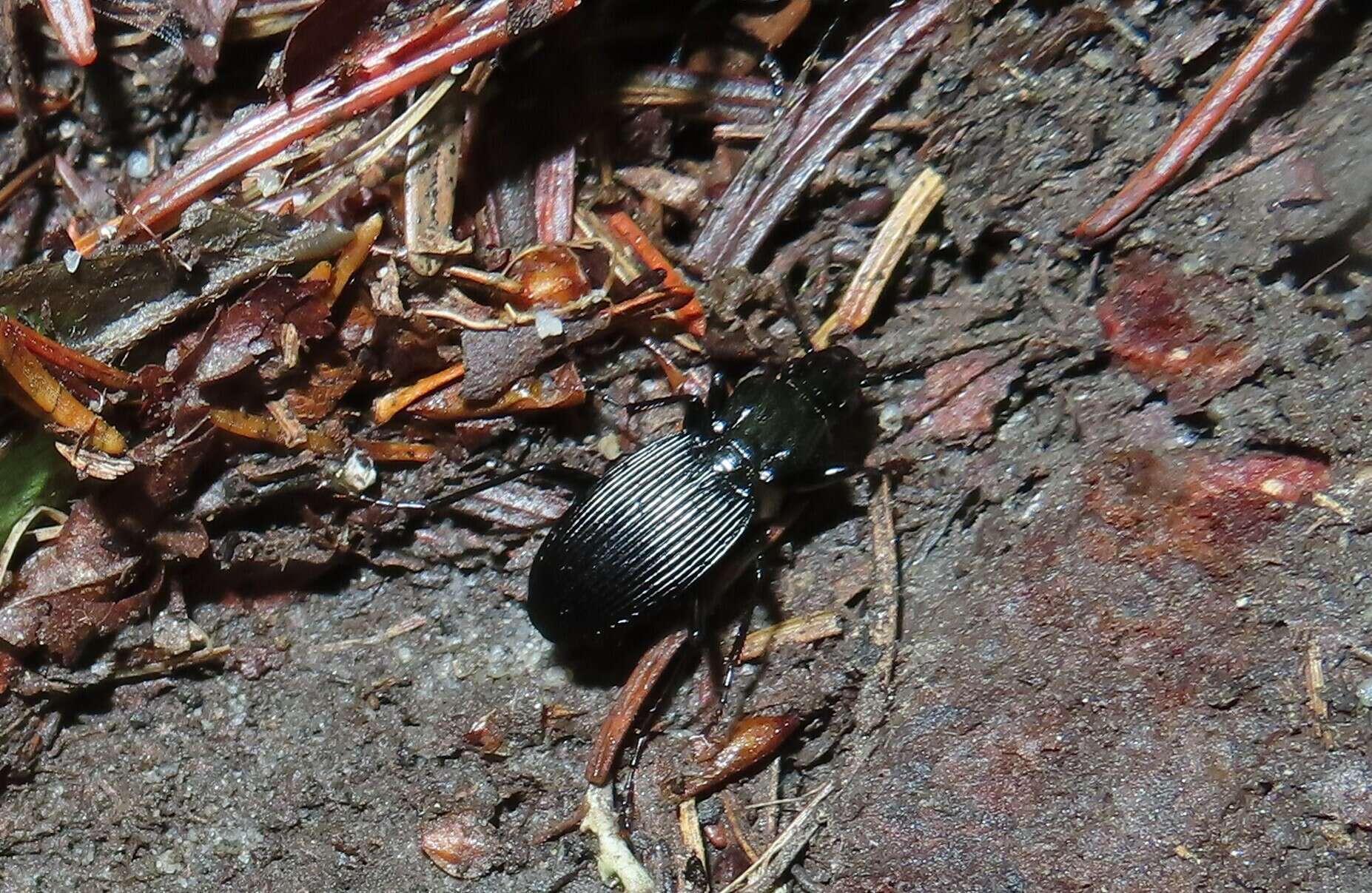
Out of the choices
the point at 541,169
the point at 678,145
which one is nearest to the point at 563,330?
the point at 541,169

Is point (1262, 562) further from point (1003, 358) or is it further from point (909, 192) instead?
point (909, 192)

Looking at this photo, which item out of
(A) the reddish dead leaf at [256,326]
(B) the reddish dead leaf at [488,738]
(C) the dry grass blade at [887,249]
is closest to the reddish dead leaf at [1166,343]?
(C) the dry grass blade at [887,249]

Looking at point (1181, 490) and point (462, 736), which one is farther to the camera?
point (462, 736)

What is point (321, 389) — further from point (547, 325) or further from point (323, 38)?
point (323, 38)

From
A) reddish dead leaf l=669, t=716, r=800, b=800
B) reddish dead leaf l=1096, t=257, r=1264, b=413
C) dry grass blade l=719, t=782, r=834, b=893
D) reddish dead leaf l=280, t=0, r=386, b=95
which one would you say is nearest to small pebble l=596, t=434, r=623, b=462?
reddish dead leaf l=669, t=716, r=800, b=800

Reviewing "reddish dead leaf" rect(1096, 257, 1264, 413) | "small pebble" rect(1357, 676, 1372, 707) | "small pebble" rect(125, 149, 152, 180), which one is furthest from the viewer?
"small pebble" rect(125, 149, 152, 180)

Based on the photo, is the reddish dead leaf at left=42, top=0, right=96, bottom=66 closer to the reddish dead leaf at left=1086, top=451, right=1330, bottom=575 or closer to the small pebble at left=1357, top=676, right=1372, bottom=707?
the reddish dead leaf at left=1086, top=451, right=1330, bottom=575
